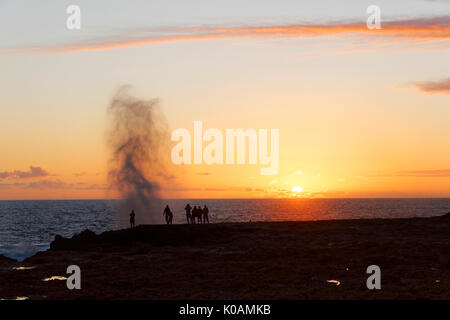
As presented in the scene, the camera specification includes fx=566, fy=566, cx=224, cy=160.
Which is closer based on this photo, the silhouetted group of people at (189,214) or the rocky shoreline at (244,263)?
the rocky shoreline at (244,263)

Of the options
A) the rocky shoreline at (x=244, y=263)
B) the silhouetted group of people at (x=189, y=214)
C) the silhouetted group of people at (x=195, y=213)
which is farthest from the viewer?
the silhouetted group of people at (x=195, y=213)

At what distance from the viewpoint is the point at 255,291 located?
23.0 m

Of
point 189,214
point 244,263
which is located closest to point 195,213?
point 189,214

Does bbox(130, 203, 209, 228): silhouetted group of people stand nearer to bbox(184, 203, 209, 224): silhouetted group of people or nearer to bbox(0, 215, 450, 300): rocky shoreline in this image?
bbox(184, 203, 209, 224): silhouetted group of people

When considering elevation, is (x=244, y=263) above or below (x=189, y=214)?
below

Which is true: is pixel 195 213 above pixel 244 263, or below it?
above

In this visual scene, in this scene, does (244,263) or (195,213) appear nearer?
(244,263)

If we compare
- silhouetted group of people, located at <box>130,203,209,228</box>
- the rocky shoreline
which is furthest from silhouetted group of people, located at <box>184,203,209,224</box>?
the rocky shoreline

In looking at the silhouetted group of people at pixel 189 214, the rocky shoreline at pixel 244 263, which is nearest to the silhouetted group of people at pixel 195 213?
the silhouetted group of people at pixel 189 214

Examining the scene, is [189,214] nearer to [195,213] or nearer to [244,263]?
[195,213]

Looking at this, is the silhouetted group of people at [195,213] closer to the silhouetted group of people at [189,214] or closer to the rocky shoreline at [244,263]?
the silhouetted group of people at [189,214]

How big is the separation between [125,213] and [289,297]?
2519 inches
